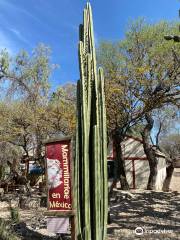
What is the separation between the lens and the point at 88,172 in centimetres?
678

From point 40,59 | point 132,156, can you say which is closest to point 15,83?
point 40,59

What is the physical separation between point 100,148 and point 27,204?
7.93 meters

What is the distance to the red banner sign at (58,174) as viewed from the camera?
6.96m

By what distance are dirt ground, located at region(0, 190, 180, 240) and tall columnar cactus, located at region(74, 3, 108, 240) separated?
→ 6.87 ft

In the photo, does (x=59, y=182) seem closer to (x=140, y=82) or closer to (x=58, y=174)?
(x=58, y=174)

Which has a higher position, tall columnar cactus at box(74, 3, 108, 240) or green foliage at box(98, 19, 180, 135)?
green foliage at box(98, 19, 180, 135)

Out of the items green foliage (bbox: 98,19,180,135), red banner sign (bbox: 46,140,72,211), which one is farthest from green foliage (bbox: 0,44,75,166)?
red banner sign (bbox: 46,140,72,211)

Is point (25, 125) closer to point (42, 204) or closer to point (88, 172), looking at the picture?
point (42, 204)

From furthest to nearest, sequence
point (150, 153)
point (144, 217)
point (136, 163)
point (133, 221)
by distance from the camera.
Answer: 1. point (136, 163)
2. point (150, 153)
3. point (144, 217)
4. point (133, 221)

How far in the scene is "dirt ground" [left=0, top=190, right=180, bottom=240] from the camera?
9.07m

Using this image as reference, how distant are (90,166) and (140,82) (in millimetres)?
7350

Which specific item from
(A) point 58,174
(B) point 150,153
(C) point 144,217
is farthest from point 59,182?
(B) point 150,153

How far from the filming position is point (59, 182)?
7.02 m

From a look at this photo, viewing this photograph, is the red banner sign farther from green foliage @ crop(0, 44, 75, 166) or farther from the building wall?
the building wall
